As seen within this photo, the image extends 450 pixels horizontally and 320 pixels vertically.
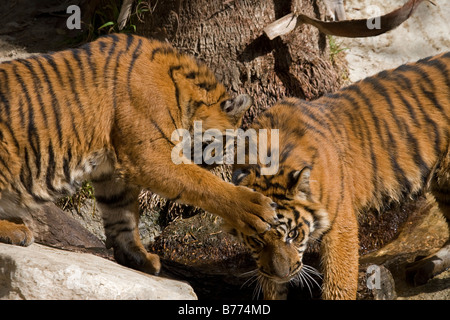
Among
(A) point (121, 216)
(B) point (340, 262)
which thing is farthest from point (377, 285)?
(A) point (121, 216)

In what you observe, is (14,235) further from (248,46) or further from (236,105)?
(248,46)

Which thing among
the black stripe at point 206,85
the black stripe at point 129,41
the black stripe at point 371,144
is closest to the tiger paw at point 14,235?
the black stripe at point 129,41

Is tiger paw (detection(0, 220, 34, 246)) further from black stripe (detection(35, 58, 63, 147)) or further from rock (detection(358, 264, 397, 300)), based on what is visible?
rock (detection(358, 264, 397, 300))

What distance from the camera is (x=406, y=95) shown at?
177 inches

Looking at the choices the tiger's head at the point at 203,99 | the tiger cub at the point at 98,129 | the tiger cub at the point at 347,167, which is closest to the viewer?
the tiger cub at the point at 347,167

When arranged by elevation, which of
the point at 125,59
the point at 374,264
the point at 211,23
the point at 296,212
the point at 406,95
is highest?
the point at 211,23

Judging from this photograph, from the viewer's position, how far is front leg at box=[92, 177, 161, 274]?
14.2 ft

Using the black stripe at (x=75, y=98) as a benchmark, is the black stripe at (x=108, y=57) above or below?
above

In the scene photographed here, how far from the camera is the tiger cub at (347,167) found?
3729mm

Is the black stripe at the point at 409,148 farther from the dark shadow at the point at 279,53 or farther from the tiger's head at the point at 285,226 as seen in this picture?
the dark shadow at the point at 279,53

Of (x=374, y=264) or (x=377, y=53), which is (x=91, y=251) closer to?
(x=374, y=264)

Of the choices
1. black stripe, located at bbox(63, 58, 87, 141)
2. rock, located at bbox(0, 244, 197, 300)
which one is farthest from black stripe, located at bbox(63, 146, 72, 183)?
rock, located at bbox(0, 244, 197, 300)
